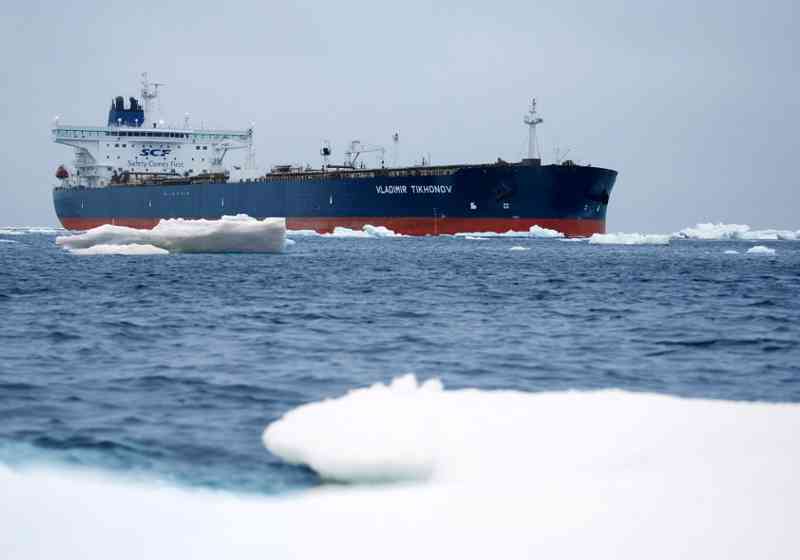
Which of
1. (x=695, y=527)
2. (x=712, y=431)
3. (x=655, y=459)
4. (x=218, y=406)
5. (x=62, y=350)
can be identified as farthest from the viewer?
(x=62, y=350)

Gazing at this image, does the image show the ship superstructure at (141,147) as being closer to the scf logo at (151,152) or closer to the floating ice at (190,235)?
the scf logo at (151,152)

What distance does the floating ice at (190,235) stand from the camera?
30688mm

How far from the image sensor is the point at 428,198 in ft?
179

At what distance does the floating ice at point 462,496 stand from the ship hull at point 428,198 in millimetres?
46613

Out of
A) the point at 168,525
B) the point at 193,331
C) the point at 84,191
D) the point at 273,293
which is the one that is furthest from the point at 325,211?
the point at 168,525

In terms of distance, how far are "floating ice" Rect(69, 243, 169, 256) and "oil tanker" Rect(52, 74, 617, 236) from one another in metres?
23.9

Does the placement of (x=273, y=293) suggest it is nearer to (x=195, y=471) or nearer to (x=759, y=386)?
(x=759, y=386)

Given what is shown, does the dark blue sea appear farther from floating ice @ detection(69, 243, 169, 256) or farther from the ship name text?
the ship name text

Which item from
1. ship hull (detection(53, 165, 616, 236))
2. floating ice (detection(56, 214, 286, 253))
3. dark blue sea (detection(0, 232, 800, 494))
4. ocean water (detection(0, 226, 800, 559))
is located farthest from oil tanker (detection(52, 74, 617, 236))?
ocean water (detection(0, 226, 800, 559))

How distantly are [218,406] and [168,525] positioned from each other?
2.88 metres

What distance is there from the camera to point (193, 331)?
39.2 ft

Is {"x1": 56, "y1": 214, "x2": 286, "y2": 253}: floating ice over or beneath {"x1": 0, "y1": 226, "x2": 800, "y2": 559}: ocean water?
over

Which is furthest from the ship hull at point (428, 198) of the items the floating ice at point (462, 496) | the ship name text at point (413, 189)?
the floating ice at point (462, 496)

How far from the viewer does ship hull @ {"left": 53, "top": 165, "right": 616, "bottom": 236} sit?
5247 cm
